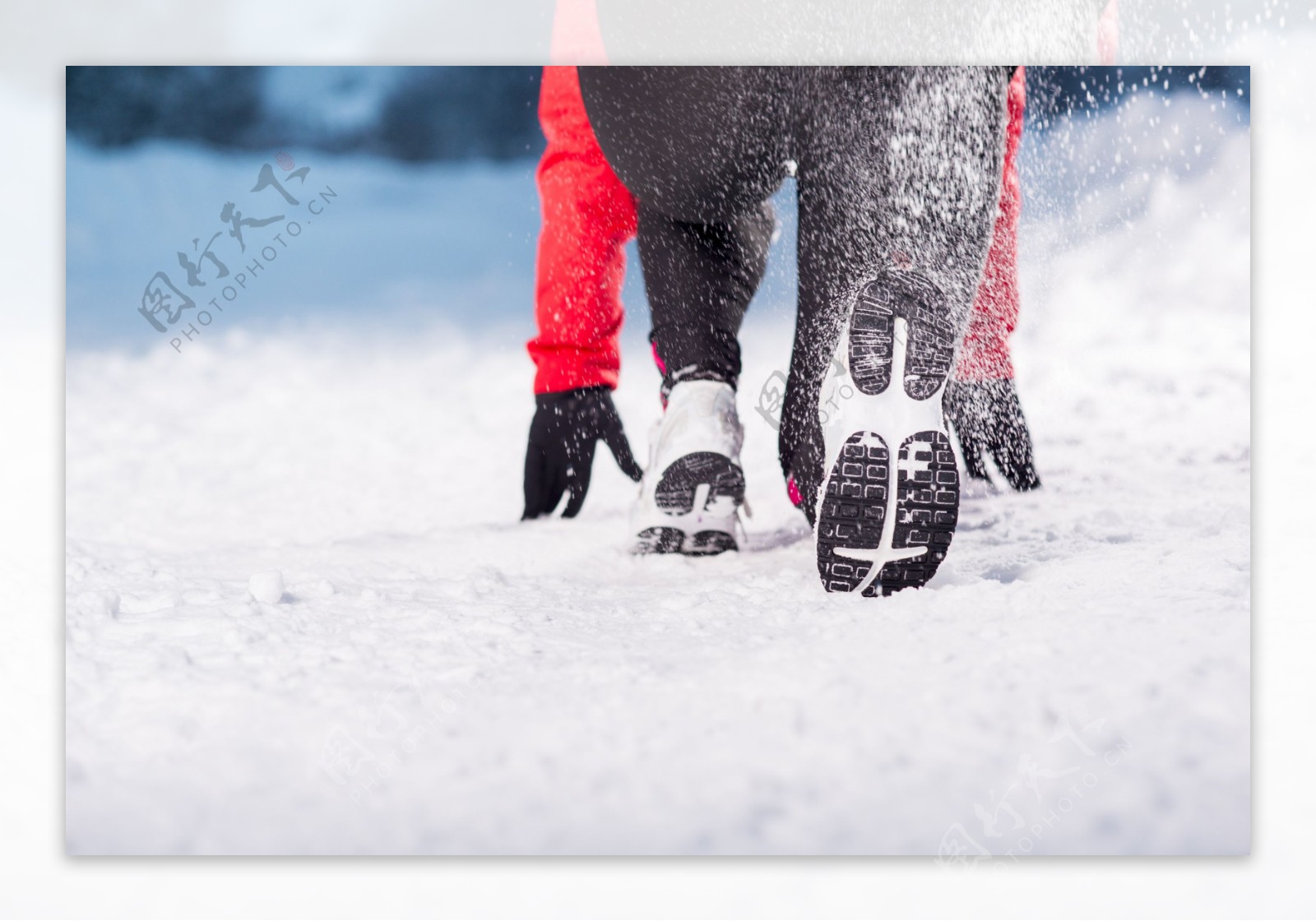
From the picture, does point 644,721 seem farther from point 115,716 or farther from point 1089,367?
point 1089,367

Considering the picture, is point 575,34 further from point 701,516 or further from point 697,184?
point 701,516

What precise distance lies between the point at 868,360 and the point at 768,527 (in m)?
0.25

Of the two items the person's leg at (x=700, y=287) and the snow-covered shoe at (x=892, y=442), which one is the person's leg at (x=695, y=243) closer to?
the person's leg at (x=700, y=287)

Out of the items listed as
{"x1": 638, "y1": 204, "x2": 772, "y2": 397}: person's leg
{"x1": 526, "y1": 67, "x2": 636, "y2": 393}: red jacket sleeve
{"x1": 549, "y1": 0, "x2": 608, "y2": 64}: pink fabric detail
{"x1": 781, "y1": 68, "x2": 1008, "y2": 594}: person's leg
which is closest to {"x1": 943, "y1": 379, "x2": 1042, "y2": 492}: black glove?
{"x1": 781, "y1": 68, "x2": 1008, "y2": 594}: person's leg

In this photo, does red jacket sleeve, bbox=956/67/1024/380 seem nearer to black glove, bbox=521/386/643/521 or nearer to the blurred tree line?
the blurred tree line

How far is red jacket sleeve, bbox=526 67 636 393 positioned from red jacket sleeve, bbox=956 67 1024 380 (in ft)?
1.12

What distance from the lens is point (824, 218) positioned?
2.85 ft

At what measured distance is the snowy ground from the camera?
0.72 metres

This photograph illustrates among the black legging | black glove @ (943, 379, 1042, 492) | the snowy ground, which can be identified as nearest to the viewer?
the snowy ground

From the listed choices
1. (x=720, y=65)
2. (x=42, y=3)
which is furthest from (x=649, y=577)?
(x=42, y=3)

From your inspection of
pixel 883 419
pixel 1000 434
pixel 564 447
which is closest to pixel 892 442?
pixel 883 419

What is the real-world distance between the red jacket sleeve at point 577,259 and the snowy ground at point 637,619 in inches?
1.4

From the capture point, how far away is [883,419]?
2.53ft

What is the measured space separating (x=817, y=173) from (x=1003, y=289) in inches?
8.2
